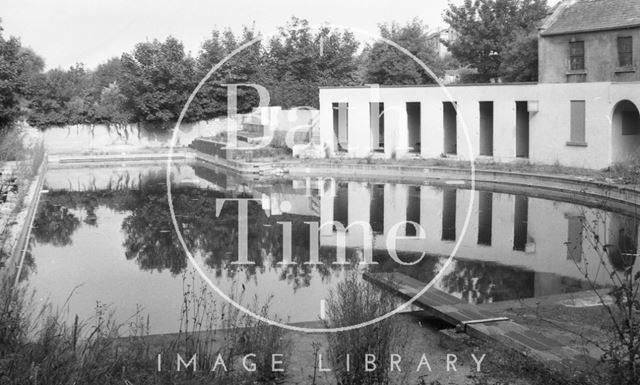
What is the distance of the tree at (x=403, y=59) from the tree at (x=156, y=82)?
1011 cm

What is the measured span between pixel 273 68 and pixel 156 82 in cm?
691

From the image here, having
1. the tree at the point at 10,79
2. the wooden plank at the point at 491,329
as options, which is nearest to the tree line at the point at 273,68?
the tree at the point at 10,79

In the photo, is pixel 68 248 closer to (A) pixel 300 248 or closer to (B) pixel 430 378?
(A) pixel 300 248

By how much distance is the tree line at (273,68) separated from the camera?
107 feet

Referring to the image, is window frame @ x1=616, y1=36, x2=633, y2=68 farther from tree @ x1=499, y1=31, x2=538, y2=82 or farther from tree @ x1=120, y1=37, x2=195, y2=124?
tree @ x1=120, y1=37, x2=195, y2=124

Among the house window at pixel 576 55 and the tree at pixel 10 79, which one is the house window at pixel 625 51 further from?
the tree at pixel 10 79

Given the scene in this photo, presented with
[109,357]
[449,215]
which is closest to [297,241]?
[449,215]

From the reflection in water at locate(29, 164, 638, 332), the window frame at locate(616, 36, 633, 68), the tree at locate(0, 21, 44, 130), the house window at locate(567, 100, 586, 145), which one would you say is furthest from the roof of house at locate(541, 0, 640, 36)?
the tree at locate(0, 21, 44, 130)

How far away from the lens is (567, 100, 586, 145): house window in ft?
69.2

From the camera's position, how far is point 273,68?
40094 millimetres

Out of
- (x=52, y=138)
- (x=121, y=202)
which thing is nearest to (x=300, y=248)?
(x=121, y=202)

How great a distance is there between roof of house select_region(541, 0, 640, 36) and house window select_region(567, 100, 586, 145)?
90.8 inches

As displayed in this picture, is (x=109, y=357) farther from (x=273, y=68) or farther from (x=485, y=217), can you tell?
(x=273, y=68)

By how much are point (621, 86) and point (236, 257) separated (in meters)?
13.4
